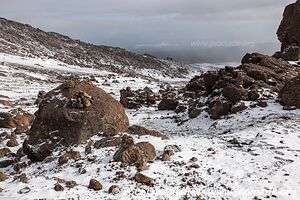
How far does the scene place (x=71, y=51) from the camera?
93.8 m

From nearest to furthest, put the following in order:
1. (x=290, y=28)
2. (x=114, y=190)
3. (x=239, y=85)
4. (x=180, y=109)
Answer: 1. (x=114, y=190)
2. (x=239, y=85)
3. (x=180, y=109)
4. (x=290, y=28)

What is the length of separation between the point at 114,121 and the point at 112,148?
246 cm

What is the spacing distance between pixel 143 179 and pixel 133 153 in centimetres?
131

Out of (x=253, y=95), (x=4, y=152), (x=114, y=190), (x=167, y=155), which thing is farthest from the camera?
(x=253, y=95)

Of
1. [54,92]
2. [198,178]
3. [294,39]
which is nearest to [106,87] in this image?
[294,39]

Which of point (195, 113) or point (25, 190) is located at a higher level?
point (25, 190)

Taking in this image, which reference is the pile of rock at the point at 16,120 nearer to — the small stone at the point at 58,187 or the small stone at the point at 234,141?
the small stone at the point at 58,187

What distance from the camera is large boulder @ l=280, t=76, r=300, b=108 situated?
63.1ft

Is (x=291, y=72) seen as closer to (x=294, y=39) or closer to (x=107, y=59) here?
(x=294, y=39)

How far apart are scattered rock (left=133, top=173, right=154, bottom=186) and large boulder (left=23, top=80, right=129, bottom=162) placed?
4131mm

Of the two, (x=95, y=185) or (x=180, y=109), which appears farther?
(x=180, y=109)

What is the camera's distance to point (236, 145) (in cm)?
1448

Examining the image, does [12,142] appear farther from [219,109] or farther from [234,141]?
[219,109]

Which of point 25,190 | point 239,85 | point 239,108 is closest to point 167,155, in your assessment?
point 25,190
